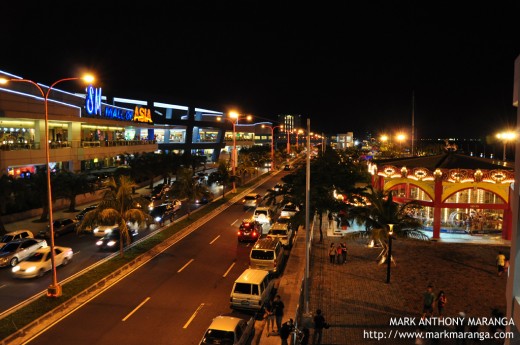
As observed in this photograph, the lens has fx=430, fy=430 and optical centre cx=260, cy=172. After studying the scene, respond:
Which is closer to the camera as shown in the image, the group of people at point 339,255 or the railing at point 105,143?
the group of people at point 339,255

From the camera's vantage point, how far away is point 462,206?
30.2 metres

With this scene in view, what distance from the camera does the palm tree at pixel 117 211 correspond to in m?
22.7

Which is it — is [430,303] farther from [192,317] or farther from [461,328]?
[192,317]

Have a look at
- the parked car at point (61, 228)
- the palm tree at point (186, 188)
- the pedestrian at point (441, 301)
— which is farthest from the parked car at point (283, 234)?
the parked car at point (61, 228)

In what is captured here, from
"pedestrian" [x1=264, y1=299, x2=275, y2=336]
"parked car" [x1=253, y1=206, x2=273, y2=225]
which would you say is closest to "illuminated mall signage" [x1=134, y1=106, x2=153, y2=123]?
"parked car" [x1=253, y1=206, x2=273, y2=225]

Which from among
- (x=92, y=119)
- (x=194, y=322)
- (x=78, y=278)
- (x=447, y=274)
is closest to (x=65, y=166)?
(x=92, y=119)

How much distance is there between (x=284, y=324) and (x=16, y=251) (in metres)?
17.0

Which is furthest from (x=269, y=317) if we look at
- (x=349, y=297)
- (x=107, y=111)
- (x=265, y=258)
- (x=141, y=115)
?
(x=141, y=115)

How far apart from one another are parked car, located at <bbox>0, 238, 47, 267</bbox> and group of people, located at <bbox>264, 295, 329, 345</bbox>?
1474 centimetres

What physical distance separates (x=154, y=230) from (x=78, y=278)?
11.6 m

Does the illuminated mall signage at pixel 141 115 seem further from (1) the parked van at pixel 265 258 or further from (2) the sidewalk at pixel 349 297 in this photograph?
(1) the parked van at pixel 265 258

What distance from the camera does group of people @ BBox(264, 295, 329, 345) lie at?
1366 centimetres

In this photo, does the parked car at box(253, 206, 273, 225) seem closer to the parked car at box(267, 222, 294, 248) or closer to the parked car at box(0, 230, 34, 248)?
the parked car at box(267, 222, 294, 248)

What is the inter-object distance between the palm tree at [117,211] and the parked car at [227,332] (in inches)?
435
